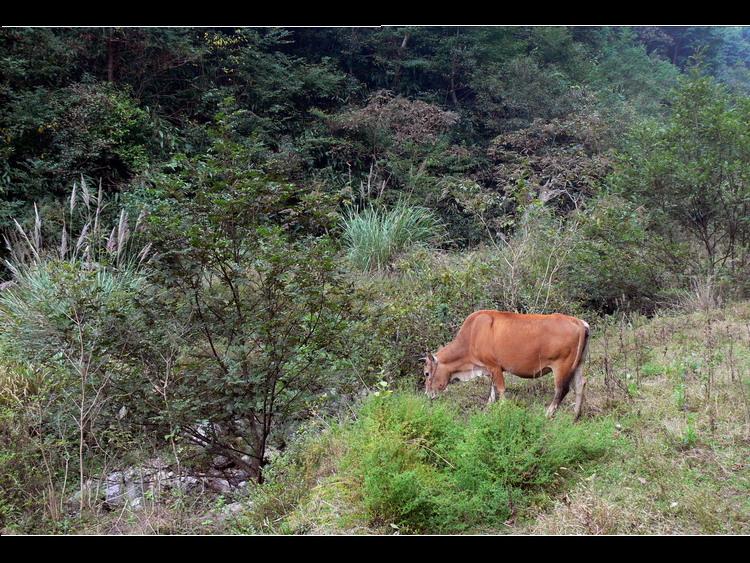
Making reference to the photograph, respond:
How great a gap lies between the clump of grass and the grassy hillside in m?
5.67

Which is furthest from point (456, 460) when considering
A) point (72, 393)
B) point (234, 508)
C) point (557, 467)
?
point (72, 393)

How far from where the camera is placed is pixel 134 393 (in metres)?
6.12

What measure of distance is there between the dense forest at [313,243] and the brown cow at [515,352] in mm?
409

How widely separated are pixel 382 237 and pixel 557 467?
7.68 metres

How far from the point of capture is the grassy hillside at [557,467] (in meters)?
4.14

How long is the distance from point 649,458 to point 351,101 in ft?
50.0

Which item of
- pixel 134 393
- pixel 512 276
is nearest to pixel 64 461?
pixel 134 393

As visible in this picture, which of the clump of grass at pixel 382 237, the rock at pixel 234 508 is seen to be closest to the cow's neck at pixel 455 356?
the rock at pixel 234 508

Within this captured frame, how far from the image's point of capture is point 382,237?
12008 mm

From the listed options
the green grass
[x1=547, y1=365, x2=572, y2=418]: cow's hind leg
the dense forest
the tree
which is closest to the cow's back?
[x1=547, y1=365, x2=572, y2=418]: cow's hind leg

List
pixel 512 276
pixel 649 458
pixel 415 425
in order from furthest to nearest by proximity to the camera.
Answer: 1. pixel 512 276
2. pixel 415 425
3. pixel 649 458

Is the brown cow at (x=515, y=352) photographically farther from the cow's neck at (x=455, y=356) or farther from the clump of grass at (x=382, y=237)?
the clump of grass at (x=382, y=237)

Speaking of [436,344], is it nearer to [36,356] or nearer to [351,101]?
[36,356]

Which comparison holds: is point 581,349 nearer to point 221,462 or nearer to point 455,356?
point 455,356
